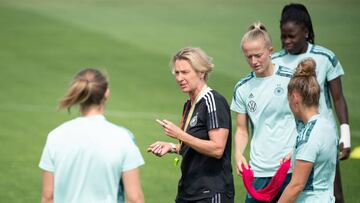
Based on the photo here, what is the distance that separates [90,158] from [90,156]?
0.01m

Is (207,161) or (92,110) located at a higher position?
(92,110)

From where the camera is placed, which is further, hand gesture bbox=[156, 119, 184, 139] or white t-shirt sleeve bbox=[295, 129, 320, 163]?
hand gesture bbox=[156, 119, 184, 139]

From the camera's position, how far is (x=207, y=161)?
780 centimetres

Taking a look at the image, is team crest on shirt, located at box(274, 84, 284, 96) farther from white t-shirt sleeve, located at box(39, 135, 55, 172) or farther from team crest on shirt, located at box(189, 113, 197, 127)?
white t-shirt sleeve, located at box(39, 135, 55, 172)

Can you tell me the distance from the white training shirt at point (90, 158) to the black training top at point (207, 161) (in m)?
1.41

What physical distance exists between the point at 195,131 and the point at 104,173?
154 centimetres

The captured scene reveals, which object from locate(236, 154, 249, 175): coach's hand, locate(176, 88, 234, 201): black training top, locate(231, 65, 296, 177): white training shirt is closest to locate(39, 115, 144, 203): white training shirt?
locate(176, 88, 234, 201): black training top

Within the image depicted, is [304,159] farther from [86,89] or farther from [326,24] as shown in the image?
[326,24]

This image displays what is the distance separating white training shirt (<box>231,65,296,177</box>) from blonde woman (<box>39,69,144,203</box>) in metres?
2.35

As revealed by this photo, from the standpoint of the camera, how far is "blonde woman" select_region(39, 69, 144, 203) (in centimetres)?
641

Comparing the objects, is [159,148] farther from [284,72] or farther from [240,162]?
[284,72]

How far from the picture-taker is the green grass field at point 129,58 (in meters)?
14.0

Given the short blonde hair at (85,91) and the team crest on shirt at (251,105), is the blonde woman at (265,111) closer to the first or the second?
the team crest on shirt at (251,105)

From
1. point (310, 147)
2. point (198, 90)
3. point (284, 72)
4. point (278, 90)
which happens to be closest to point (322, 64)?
point (284, 72)
